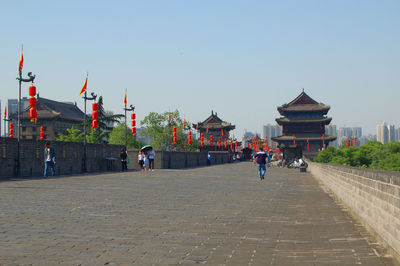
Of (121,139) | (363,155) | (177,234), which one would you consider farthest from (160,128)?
(177,234)

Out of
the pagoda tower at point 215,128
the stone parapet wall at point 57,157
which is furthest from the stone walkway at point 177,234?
the pagoda tower at point 215,128

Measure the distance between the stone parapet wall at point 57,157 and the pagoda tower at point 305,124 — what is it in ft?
175

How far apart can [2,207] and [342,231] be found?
647 cm

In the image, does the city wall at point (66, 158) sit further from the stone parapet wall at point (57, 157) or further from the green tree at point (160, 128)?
the green tree at point (160, 128)

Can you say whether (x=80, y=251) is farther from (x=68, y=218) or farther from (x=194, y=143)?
(x=194, y=143)

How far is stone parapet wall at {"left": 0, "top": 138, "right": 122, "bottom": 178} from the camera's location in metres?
22.2

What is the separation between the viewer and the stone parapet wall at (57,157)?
2222 centimetres

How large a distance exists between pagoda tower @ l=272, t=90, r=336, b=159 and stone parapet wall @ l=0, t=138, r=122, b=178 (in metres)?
53.4

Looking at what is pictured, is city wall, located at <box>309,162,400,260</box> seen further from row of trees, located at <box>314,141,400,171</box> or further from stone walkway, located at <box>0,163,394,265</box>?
row of trees, located at <box>314,141,400,171</box>

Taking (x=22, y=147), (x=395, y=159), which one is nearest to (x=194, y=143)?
(x=395, y=159)

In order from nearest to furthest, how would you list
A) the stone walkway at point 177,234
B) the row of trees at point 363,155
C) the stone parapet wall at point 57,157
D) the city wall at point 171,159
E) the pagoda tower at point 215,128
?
the stone walkway at point 177,234 → the stone parapet wall at point 57,157 → the city wall at point 171,159 → the row of trees at point 363,155 → the pagoda tower at point 215,128

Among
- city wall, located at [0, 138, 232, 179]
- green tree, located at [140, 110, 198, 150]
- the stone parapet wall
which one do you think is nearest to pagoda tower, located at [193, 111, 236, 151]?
green tree, located at [140, 110, 198, 150]

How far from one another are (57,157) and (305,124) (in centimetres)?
6315

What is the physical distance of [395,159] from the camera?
41656mm
